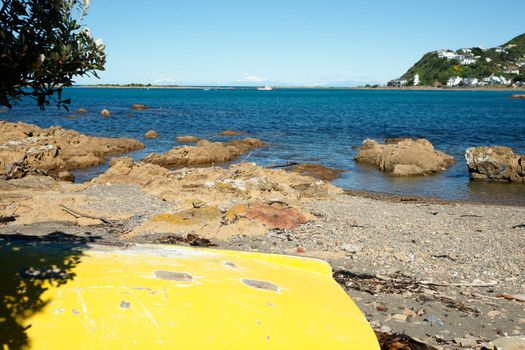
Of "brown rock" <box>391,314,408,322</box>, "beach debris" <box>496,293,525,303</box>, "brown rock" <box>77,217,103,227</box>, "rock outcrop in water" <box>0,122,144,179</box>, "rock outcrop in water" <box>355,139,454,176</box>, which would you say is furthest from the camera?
"rock outcrop in water" <box>355,139,454,176</box>

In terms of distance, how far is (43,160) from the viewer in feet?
76.5

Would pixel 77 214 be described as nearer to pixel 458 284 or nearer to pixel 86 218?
pixel 86 218

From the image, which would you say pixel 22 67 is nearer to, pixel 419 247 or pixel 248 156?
pixel 419 247

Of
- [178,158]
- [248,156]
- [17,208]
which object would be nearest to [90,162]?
[178,158]

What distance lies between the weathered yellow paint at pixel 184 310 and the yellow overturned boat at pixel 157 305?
0.01 metres

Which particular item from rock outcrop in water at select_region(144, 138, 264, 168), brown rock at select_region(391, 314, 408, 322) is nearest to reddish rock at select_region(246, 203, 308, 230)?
brown rock at select_region(391, 314, 408, 322)

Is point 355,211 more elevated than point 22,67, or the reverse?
point 22,67

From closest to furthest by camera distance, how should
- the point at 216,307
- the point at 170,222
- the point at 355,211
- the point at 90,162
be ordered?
1. the point at 216,307
2. the point at 170,222
3. the point at 355,211
4. the point at 90,162

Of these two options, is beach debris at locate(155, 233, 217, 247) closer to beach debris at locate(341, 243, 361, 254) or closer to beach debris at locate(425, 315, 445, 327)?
beach debris at locate(341, 243, 361, 254)

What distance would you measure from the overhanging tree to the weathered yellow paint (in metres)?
2.15

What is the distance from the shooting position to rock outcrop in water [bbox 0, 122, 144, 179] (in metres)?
22.2

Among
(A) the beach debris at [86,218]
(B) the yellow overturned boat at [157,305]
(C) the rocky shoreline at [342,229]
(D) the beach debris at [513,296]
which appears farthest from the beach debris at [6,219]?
(D) the beach debris at [513,296]

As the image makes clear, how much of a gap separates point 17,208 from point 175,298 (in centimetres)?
989

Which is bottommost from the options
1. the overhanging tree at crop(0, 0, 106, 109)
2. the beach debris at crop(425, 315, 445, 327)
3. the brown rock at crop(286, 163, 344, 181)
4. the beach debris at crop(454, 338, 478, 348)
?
the brown rock at crop(286, 163, 344, 181)
